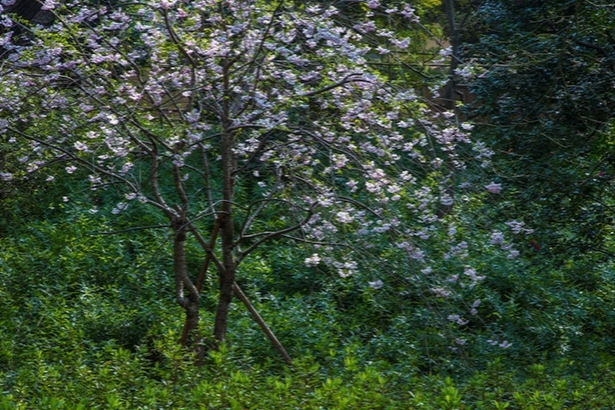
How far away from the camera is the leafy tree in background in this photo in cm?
686

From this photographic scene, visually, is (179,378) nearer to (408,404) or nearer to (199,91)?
(408,404)

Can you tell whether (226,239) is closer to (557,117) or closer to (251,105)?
(251,105)

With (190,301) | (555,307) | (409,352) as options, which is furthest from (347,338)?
(555,307)

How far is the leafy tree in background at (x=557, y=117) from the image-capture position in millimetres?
6855

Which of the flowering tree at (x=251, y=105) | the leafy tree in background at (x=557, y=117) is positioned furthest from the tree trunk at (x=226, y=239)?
the leafy tree in background at (x=557, y=117)

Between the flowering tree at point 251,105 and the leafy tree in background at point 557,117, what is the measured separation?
56.5 inches

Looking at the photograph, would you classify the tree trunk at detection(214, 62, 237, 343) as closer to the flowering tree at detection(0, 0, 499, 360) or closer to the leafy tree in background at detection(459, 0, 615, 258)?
the flowering tree at detection(0, 0, 499, 360)

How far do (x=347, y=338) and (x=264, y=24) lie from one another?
2.75 m

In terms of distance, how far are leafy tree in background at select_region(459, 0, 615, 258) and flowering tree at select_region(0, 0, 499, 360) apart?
1435 mm

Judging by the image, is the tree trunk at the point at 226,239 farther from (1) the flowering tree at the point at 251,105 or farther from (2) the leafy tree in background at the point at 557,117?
(2) the leafy tree in background at the point at 557,117

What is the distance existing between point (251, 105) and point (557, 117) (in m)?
2.96

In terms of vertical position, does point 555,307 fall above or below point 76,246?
above

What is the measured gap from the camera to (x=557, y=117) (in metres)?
7.24

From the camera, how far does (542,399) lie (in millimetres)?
4867
